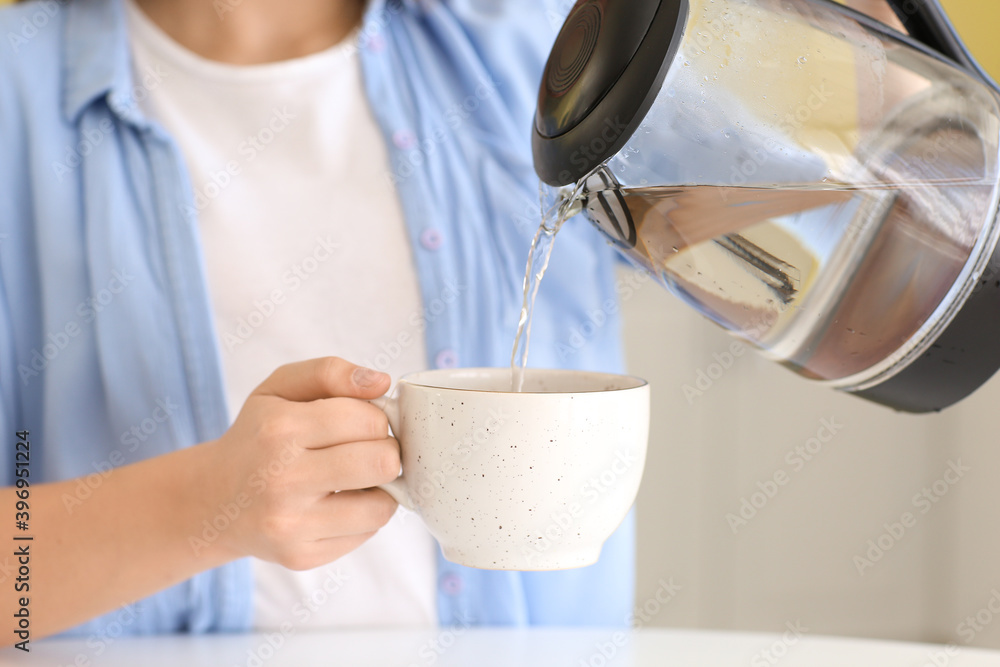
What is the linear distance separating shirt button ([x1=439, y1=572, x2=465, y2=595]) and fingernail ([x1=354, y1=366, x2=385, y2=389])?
35 centimetres

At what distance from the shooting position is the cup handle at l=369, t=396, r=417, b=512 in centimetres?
48

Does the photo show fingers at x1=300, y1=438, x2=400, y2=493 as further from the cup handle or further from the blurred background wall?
the blurred background wall

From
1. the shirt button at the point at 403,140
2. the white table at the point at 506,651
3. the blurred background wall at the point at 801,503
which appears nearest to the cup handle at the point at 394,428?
the white table at the point at 506,651

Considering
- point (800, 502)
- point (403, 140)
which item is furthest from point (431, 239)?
point (800, 502)

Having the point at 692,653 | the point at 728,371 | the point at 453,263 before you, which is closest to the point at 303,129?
the point at 453,263

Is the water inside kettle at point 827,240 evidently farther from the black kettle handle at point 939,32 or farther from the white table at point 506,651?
the white table at point 506,651

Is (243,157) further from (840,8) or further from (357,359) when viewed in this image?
(840,8)

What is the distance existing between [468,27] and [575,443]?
1.91 ft

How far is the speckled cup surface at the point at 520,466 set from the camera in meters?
0.43

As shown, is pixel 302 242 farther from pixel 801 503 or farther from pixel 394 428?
pixel 801 503

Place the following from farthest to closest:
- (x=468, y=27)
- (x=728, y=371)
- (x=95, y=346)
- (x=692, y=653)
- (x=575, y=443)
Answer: (x=728, y=371), (x=468, y=27), (x=95, y=346), (x=692, y=653), (x=575, y=443)

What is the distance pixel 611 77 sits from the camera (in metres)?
0.42

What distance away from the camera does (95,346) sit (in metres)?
0.76

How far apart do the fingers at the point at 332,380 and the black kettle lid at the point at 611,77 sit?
162 mm
